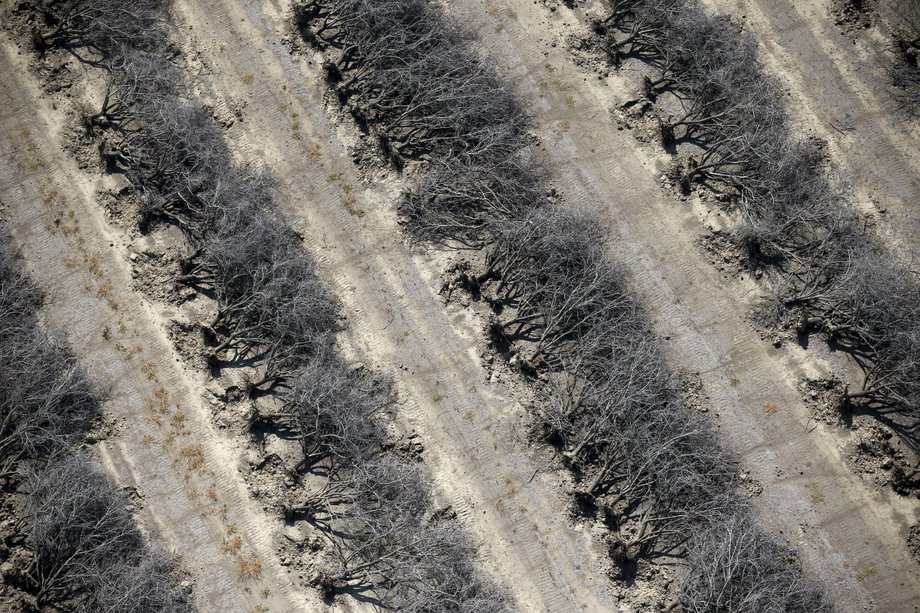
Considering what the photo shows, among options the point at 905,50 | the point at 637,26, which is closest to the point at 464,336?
the point at 637,26

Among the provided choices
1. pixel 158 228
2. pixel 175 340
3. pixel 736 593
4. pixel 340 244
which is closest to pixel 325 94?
pixel 340 244

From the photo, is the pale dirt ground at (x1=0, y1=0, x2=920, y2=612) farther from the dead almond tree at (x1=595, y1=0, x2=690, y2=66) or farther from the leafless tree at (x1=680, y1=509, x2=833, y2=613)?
the dead almond tree at (x1=595, y1=0, x2=690, y2=66)

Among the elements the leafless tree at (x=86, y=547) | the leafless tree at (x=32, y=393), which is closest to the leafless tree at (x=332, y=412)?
the leafless tree at (x=86, y=547)

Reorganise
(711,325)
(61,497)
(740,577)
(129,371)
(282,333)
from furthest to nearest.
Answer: (711,325), (129,371), (282,333), (740,577), (61,497)

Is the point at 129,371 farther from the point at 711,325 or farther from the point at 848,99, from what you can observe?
the point at 848,99

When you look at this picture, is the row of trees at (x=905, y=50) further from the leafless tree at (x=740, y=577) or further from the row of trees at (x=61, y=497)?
the row of trees at (x=61, y=497)
